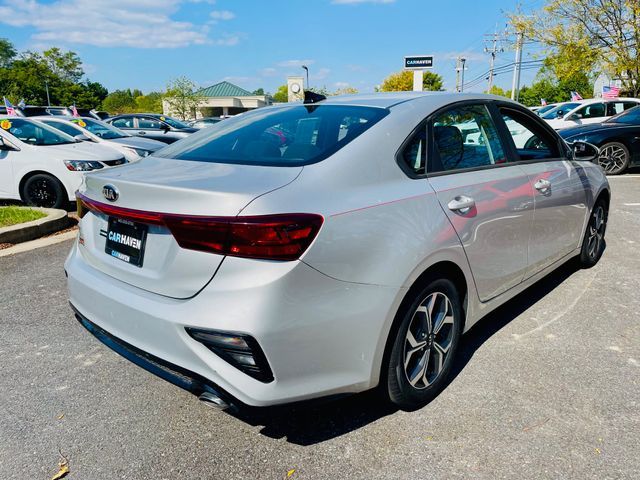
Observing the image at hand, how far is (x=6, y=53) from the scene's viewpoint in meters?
97.1

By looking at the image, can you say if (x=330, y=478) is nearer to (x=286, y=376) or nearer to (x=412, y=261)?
(x=286, y=376)

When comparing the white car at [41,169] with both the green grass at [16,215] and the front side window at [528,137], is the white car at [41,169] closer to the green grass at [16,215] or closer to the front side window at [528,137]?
the green grass at [16,215]

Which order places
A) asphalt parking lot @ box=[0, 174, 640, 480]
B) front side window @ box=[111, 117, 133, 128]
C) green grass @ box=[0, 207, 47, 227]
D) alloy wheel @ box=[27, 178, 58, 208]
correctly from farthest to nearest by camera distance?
front side window @ box=[111, 117, 133, 128] → alloy wheel @ box=[27, 178, 58, 208] → green grass @ box=[0, 207, 47, 227] → asphalt parking lot @ box=[0, 174, 640, 480]

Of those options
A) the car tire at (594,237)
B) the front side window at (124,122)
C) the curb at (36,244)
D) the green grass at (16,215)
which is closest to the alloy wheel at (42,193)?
the green grass at (16,215)

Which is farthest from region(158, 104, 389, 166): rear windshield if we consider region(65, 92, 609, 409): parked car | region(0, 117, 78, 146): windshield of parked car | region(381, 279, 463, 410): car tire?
region(0, 117, 78, 146): windshield of parked car

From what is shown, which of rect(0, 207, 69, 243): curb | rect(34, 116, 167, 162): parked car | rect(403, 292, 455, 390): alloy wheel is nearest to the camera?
rect(403, 292, 455, 390): alloy wheel

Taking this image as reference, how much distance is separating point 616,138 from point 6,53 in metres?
116

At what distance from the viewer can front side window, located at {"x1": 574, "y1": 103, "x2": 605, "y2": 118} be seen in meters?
15.5

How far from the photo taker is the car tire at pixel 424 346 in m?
2.34

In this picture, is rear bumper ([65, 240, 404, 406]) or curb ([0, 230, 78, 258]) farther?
curb ([0, 230, 78, 258])

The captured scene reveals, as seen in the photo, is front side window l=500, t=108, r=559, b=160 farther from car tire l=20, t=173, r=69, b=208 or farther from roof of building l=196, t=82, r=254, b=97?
roof of building l=196, t=82, r=254, b=97

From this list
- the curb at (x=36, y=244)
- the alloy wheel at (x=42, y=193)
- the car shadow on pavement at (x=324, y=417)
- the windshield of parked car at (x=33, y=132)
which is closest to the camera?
the car shadow on pavement at (x=324, y=417)

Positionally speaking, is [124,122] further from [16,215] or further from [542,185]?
[542,185]

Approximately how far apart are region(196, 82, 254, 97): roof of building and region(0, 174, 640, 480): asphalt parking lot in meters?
81.2
